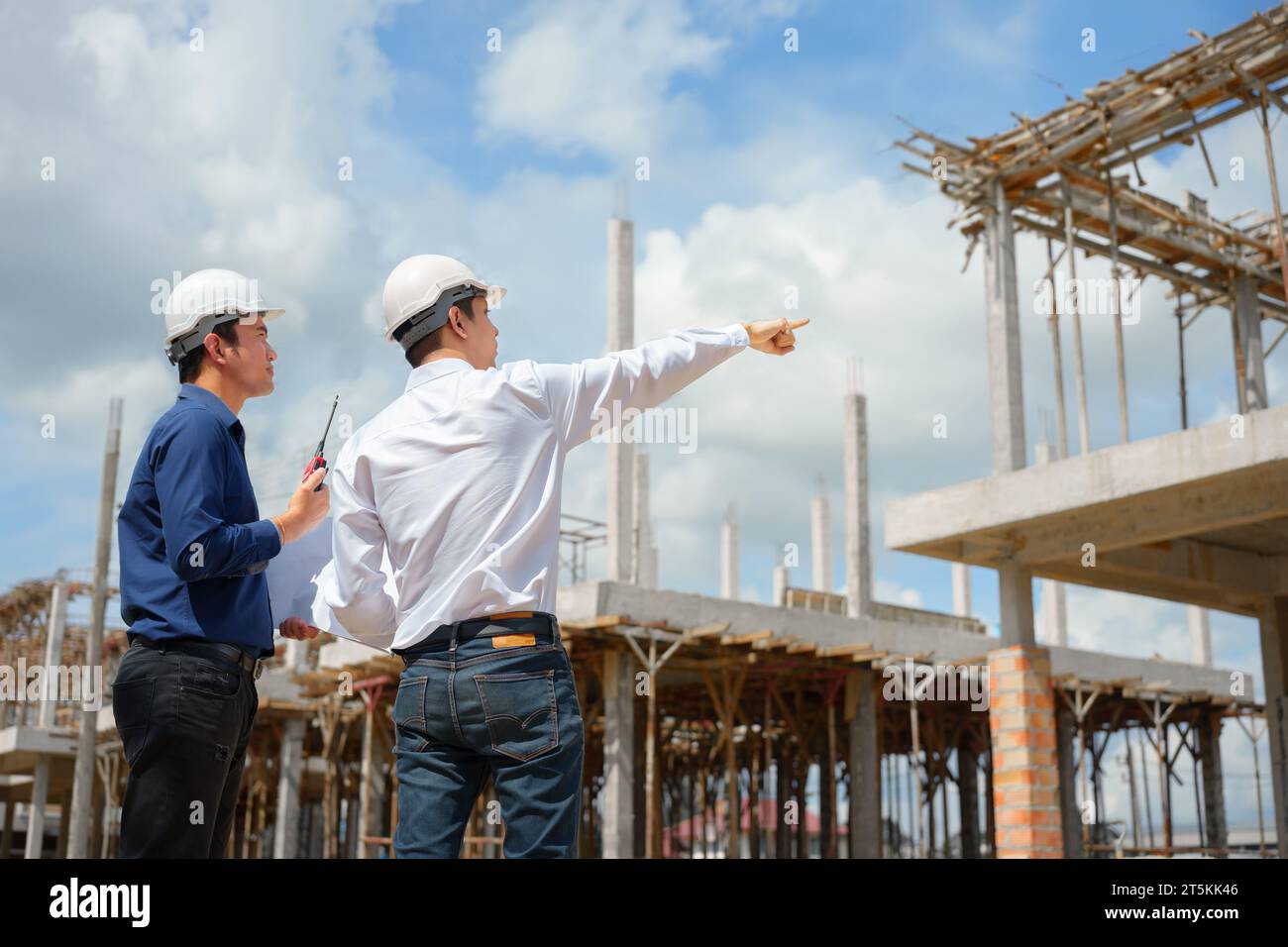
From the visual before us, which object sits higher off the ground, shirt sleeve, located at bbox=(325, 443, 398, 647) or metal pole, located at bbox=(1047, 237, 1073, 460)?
metal pole, located at bbox=(1047, 237, 1073, 460)

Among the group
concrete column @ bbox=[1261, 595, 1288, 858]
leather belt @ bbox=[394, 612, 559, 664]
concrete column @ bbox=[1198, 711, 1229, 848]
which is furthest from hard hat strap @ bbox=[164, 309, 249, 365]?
concrete column @ bbox=[1198, 711, 1229, 848]

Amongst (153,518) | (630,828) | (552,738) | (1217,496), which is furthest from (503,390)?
(630,828)

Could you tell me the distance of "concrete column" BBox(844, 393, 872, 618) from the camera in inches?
821

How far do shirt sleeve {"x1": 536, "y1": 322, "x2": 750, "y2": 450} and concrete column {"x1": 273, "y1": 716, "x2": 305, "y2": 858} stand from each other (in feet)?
70.3

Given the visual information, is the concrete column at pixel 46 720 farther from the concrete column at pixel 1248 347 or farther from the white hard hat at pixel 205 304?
the white hard hat at pixel 205 304

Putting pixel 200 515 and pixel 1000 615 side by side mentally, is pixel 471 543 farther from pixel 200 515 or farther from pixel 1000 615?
pixel 1000 615

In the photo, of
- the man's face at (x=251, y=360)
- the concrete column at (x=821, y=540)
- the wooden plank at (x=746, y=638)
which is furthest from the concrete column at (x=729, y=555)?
the man's face at (x=251, y=360)

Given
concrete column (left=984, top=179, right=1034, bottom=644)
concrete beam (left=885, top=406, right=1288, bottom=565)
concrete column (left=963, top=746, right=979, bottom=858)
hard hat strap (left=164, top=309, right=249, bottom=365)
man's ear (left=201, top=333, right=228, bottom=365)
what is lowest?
concrete column (left=963, top=746, right=979, bottom=858)

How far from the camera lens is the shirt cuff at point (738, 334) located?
272cm

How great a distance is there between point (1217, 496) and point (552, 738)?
7929mm

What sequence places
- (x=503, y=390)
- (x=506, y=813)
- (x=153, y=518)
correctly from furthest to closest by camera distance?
(x=153, y=518), (x=503, y=390), (x=506, y=813)

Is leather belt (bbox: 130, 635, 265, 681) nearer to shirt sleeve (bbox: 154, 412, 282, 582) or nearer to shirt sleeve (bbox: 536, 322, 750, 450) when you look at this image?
shirt sleeve (bbox: 154, 412, 282, 582)
